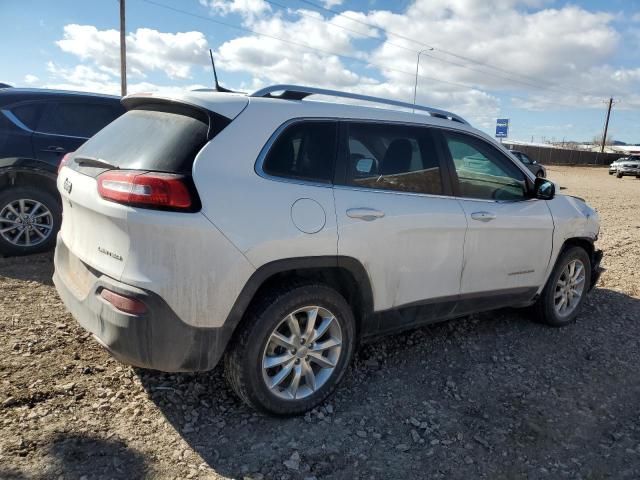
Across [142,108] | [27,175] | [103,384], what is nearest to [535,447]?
[103,384]

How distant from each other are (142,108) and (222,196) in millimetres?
973

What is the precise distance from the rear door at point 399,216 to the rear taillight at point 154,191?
88 cm

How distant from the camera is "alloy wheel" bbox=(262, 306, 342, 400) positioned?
2816mm

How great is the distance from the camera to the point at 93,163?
9.32 ft

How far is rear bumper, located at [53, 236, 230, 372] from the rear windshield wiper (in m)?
0.55

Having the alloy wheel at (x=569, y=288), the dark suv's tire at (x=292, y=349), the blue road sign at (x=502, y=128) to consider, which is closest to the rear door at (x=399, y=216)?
the dark suv's tire at (x=292, y=349)

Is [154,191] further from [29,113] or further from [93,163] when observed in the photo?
[29,113]

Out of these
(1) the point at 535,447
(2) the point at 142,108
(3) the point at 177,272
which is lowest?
(1) the point at 535,447

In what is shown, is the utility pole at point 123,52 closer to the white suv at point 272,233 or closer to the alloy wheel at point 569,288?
the white suv at point 272,233

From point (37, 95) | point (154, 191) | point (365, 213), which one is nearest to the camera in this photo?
point (154, 191)

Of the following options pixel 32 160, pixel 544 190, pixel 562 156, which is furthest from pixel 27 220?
pixel 562 156

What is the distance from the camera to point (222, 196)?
2.48 metres

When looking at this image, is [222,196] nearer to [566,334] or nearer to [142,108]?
[142,108]

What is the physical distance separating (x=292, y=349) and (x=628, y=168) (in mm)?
38174
